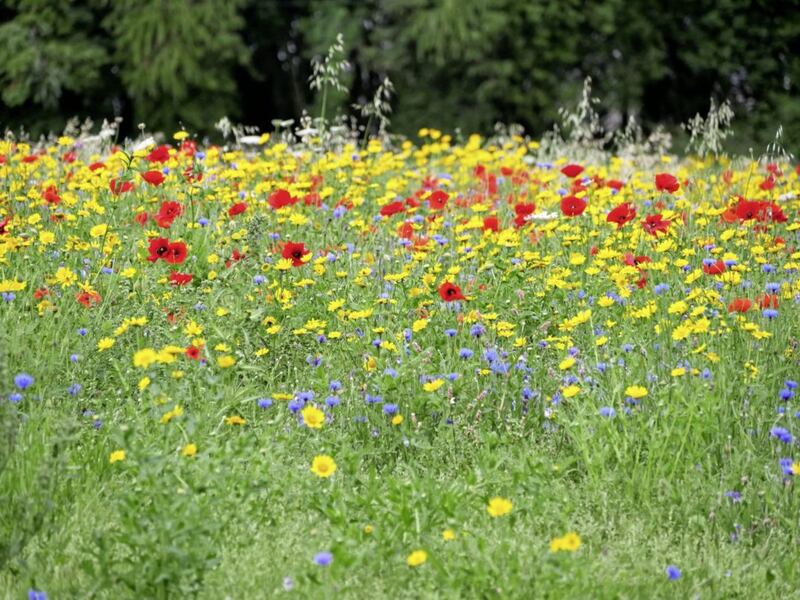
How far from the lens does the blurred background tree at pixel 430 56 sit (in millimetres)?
12031

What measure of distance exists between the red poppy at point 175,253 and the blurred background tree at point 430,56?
8.37 metres

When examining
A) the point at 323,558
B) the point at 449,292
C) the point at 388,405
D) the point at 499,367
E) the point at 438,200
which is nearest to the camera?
the point at 323,558

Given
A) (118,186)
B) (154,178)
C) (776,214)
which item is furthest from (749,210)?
(118,186)

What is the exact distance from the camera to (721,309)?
154 inches

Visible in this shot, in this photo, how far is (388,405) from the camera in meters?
3.40

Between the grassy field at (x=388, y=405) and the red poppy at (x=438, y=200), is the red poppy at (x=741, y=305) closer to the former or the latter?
the grassy field at (x=388, y=405)

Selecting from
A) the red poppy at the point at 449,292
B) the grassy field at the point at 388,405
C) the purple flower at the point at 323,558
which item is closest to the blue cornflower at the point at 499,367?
the grassy field at the point at 388,405

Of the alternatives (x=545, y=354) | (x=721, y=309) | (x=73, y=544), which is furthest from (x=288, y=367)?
(x=721, y=309)

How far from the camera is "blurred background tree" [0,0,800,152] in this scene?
12.0 m

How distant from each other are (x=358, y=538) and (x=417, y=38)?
33.7ft

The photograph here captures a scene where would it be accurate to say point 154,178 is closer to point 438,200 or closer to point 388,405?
point 438,200

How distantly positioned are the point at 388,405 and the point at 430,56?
9.38 metres

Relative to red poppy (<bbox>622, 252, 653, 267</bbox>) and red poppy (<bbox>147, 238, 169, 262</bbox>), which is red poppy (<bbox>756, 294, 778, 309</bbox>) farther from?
red poppy (<bbox>147, 238, 169, 262</bbox>)

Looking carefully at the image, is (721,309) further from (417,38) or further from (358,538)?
(417,38)
